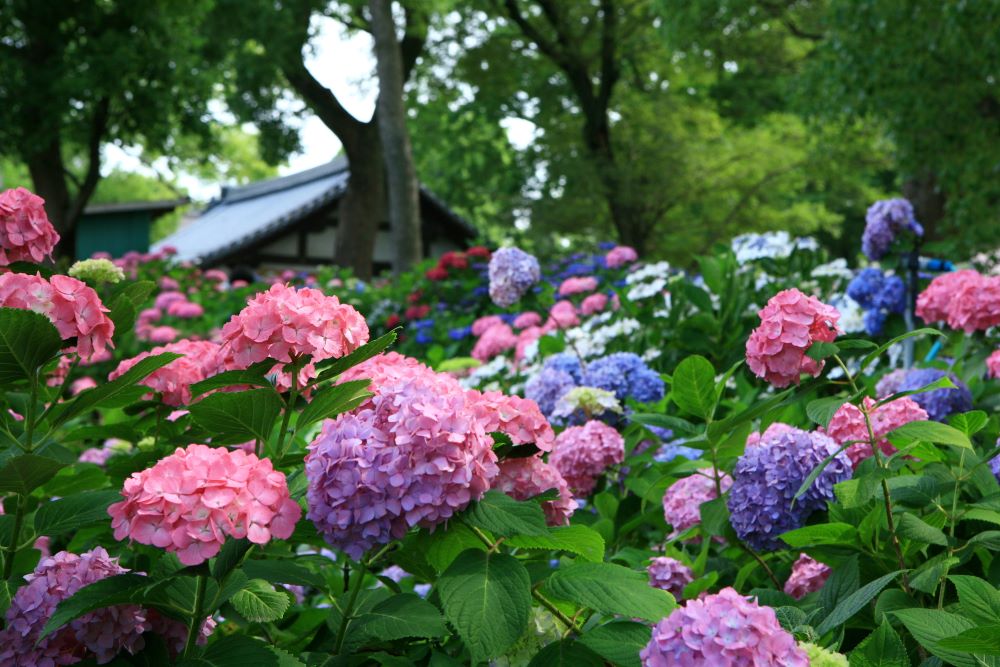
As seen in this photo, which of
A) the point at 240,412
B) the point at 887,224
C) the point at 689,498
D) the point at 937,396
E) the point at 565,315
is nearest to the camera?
the point at 240,412

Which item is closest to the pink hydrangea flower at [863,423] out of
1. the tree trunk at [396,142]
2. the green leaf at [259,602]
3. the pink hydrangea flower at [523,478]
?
the pink hydrangea flower at [523,478]

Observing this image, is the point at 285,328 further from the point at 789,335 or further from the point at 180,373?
the point at 789,335

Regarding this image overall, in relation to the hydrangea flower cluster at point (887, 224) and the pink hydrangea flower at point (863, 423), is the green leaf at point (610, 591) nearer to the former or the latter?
the pink hydrangea flower at point (863, 423)

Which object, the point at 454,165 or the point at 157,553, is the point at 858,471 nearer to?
the point at 157,553

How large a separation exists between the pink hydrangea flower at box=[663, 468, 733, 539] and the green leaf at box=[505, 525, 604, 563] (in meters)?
0.67

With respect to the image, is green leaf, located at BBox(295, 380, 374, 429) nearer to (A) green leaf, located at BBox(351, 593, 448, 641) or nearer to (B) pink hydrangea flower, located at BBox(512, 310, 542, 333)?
(A) green leaf, located at BBox(351, 593, 448, 641)

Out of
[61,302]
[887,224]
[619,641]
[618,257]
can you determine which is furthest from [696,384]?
[618,257]

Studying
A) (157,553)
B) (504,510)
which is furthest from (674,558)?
(157,553)

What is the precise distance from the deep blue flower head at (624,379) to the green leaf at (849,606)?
1.55 m

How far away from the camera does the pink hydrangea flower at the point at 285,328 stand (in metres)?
1.52

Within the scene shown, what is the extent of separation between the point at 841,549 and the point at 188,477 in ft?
3.71

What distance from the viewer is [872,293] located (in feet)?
12.1

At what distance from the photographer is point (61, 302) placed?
62.5 inches

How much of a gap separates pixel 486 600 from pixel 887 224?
2.91m
